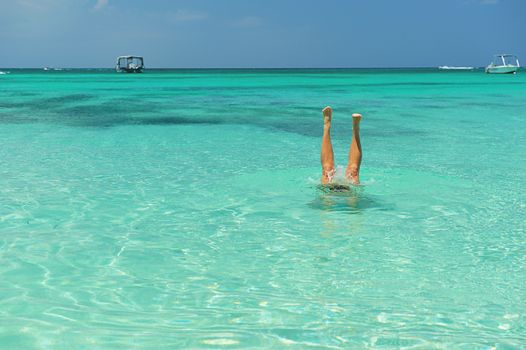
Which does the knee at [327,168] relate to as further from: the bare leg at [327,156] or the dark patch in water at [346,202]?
the dark patch in water at [346,202]

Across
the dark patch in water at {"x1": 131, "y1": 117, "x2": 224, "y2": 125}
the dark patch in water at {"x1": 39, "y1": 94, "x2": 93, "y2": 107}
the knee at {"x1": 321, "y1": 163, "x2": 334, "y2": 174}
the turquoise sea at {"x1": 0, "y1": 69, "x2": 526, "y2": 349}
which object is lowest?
the turquoise sea at {"x1": 0, "y1": 69, "x2": 526, "y2": 349}

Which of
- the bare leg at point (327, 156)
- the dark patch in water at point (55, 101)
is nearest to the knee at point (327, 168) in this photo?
the bare leg at point (327, 156)

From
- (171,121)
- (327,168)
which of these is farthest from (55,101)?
(327,168)

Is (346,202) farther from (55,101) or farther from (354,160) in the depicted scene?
(55,101)

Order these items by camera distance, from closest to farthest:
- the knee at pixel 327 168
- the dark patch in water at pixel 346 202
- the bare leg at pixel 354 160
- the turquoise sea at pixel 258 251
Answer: the turquoise sea at pixel 258 251, the dark patch in water at pixel 346 202, the bare leg at pixel 354 160, the knee at pixel 327 168

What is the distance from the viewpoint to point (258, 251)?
557 cm

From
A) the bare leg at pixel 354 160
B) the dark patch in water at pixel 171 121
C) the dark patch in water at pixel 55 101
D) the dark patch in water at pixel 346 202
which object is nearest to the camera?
the dark patch in water at pixel 346 202

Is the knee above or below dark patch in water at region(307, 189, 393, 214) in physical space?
above

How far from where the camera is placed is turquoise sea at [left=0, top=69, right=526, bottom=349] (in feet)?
12.8

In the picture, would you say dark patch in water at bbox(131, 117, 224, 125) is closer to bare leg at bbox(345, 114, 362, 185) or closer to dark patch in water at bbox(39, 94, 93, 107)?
dark patch in water at bbox(39, 94, 93, 107)

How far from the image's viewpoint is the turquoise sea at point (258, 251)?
3908 mm

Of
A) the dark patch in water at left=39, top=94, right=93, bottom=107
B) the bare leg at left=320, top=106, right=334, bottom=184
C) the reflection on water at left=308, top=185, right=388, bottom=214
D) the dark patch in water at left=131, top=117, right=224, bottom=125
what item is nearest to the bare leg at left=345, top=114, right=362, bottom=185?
the reflection on water at left=308, top=185, right=388, bottom=214

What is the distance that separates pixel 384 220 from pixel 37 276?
389cm

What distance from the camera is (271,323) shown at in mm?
3996
